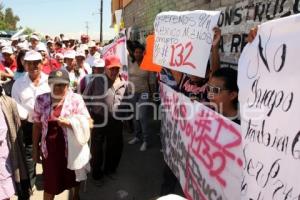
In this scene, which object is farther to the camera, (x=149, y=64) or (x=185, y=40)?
(x=149, y=64)

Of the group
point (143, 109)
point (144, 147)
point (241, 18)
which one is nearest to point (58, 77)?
point (241, 18)

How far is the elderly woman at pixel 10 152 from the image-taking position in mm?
3512

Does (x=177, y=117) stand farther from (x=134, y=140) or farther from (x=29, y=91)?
(x=134, y=140)

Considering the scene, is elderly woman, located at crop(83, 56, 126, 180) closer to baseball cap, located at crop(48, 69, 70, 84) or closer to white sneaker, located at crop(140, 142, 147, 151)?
white sneaker, located at crop(140, 142, 147, 151)

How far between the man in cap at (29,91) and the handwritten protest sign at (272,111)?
2986 mm

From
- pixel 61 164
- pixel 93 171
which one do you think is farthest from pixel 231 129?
pixel 93 171

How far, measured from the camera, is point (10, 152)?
3613mm

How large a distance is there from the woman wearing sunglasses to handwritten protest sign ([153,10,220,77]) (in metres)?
0.45

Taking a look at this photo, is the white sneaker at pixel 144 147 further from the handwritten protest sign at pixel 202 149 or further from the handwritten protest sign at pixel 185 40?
the handwritten protest sign at pixel 202 149

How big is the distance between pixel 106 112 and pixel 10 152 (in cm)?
173

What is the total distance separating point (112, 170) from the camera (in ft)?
18.3

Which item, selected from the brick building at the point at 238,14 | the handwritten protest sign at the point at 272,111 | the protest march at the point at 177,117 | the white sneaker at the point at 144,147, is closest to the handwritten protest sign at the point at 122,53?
the protest march at the point at 177,117

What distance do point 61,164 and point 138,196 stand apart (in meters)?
1.24

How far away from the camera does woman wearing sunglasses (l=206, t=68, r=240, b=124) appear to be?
2891 millimetres
